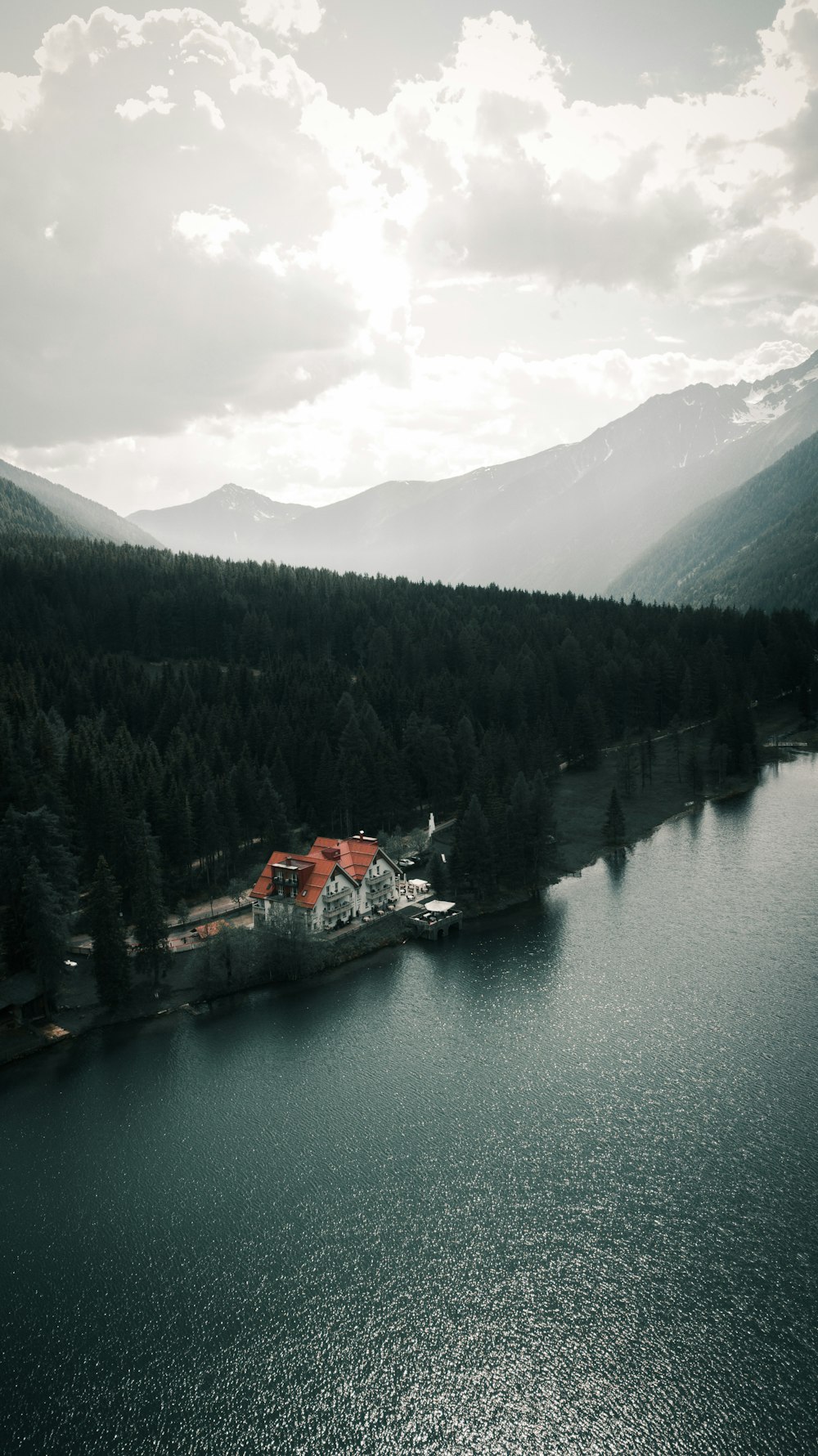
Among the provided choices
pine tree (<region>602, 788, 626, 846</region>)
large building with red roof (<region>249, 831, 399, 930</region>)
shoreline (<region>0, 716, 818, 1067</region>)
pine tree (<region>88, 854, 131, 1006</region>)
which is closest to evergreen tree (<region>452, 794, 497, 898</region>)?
shoreline (<region>0, 716, 818, 1067</region>)

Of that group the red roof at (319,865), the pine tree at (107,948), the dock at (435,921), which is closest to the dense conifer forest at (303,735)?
the pine tree at (107,948)

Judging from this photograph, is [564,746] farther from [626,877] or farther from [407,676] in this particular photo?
[626,877]

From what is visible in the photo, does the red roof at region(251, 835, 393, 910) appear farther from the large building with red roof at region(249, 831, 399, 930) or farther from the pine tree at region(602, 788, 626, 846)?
the pine tree at region(602, 788, 626, 846)

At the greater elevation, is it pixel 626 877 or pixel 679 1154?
pixel 626 877

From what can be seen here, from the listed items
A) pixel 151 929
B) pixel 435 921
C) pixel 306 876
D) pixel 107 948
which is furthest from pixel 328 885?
pixel 107 948

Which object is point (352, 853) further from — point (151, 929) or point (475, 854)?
point (151, 929)

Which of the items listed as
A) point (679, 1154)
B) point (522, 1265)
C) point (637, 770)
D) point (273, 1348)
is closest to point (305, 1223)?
point (273, 1348)
